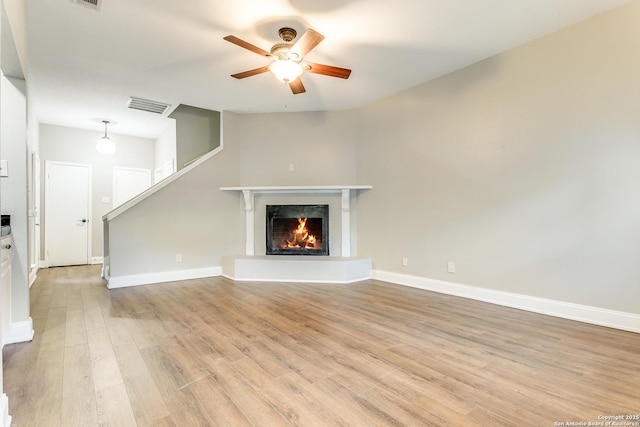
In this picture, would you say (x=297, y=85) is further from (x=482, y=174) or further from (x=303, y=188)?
(x=482, y=174)

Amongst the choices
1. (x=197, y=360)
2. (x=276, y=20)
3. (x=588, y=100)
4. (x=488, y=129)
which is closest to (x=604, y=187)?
(x=588, y=100)

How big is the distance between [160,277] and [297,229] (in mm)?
2129

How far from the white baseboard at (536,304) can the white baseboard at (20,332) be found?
3865 millimetres

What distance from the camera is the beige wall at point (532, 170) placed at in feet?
8.59

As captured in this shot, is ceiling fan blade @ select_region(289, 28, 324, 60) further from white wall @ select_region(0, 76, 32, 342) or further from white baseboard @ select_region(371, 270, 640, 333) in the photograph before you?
white baseboard @ select_region(371, 270, 640, 333)

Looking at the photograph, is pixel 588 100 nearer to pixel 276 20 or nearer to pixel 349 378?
pixel 276 20

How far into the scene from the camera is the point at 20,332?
93.3 inches

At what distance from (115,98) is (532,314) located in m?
5.95

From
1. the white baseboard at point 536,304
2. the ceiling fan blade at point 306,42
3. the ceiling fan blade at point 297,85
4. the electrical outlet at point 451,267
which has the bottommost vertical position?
the white baseboard at point 536,304

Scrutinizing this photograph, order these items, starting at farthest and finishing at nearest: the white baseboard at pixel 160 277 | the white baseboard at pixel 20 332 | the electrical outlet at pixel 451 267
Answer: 1. the white baseboard at pixel 160 277
2. the electrical outlet at pixel 451 267
3. the white baseboard at pixel 20 332

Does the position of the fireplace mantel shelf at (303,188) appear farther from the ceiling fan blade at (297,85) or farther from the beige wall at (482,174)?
the ceiling fan blade at (297,85)

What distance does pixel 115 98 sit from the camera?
4.59m

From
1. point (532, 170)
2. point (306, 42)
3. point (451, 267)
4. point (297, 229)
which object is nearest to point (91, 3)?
point (306, 42)

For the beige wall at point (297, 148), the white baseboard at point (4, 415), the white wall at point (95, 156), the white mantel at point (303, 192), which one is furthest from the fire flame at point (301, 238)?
the white wall at point (95, 156)
